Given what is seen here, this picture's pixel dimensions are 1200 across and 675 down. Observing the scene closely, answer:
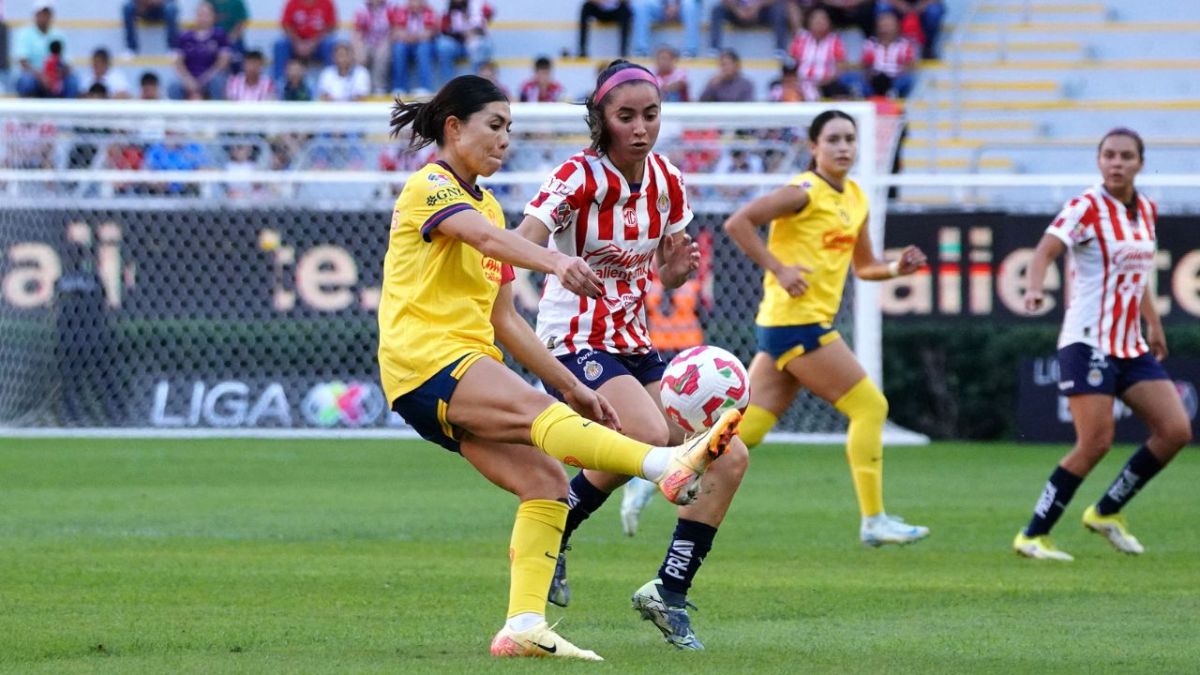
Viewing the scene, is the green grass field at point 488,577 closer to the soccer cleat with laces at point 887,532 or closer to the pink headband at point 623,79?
the soccer cleat with laces at point 887,532

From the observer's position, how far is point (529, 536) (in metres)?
6.25

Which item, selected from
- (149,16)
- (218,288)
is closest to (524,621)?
(218,288)

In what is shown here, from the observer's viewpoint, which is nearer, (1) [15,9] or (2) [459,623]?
(2) [459,623]

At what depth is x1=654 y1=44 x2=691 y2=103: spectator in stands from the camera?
2180 centimetres

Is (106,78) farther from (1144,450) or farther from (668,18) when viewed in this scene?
(1144,450)

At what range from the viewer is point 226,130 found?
719 inches

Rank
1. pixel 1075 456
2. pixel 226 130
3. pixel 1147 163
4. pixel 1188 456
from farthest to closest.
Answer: pixel 1147 163
pixel 226 130
pixel 1188 456
pixel 1075 456

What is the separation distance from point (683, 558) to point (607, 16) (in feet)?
62.0

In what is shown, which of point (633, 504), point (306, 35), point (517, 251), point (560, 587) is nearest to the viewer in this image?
point (517, 251)

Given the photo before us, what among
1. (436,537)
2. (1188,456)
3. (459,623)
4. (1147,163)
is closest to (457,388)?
(459,623)

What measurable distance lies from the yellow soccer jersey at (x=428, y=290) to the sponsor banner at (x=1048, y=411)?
11884 mm

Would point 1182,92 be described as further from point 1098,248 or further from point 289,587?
point 289,587

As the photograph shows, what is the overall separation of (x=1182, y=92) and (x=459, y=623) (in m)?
19.8

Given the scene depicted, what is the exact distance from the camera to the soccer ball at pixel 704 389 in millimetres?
6297
